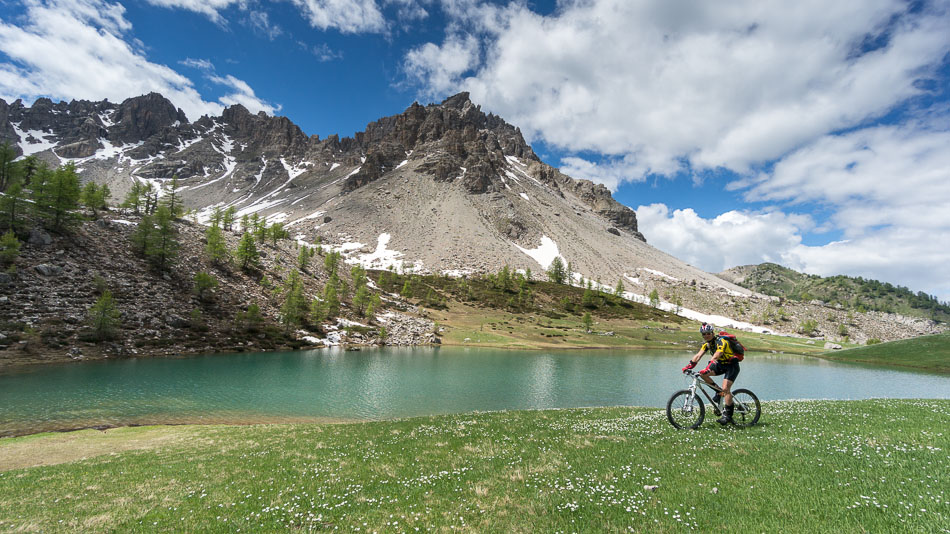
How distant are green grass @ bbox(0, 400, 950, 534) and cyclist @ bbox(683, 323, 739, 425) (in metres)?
1.20

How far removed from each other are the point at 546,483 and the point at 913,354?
127 meters

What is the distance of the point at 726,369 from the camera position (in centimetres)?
1491

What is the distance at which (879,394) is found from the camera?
5391 centimetres

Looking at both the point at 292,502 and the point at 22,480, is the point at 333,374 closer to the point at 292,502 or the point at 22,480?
the point at 22,480

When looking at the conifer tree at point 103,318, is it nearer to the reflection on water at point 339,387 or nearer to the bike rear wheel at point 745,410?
the reflection on water at point 339,387

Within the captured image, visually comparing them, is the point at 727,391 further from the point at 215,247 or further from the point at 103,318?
the point at 215,247

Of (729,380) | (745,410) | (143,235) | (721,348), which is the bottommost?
(745,410)

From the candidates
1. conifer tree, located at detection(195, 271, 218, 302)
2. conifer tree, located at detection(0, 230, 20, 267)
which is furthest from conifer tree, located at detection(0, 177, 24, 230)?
conifer tree, located at detection(195, 271, 218, 302)

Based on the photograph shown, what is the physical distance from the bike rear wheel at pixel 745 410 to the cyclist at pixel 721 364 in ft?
1.68

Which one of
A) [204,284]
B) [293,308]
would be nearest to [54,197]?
[204,284]

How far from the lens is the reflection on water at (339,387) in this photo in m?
35.9

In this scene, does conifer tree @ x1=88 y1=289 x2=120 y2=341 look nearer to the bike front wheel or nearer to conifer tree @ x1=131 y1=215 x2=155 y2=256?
conifer tree @ x1=131 y1=215 x2=155 y2=256

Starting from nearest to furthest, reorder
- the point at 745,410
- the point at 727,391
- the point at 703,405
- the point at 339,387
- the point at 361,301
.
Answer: the point at 727,391 → the point at 703,405 → the point at 745,410 → the point at 339,387 → the point at 361,301

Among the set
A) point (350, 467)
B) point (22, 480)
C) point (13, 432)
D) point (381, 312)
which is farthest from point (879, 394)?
point (381, 312)
